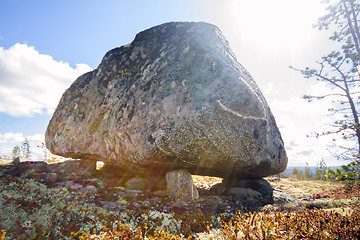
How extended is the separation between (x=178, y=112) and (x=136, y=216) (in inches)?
153

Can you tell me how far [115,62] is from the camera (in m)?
11.2

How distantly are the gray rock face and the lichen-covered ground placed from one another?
1593 millimetres

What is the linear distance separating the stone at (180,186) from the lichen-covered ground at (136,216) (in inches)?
14.2

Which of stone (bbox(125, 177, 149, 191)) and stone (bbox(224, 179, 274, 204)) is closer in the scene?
stone (bbox(125, 177, 149, 191))

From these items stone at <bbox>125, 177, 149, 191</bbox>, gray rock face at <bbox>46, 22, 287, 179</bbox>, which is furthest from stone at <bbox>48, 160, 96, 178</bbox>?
stone at <bbox>125, 177, 149, 191</bbox>

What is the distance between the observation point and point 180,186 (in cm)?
834

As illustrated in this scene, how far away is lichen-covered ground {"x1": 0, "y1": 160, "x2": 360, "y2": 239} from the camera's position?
4539 millimetres

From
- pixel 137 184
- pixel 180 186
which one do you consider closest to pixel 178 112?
pixel 180 186

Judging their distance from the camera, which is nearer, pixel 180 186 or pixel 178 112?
pixel 178 112

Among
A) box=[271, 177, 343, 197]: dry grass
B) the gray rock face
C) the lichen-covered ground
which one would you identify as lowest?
box=[271, 177, 343, 197]: dry grass

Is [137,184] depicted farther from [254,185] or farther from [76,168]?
[254,185]

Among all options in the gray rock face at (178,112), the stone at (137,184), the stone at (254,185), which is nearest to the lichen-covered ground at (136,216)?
the stone at (254,185)

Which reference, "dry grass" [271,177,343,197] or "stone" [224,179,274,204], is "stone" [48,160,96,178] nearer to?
"stone" [224,179,274,204]

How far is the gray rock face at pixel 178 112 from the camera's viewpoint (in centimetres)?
759
